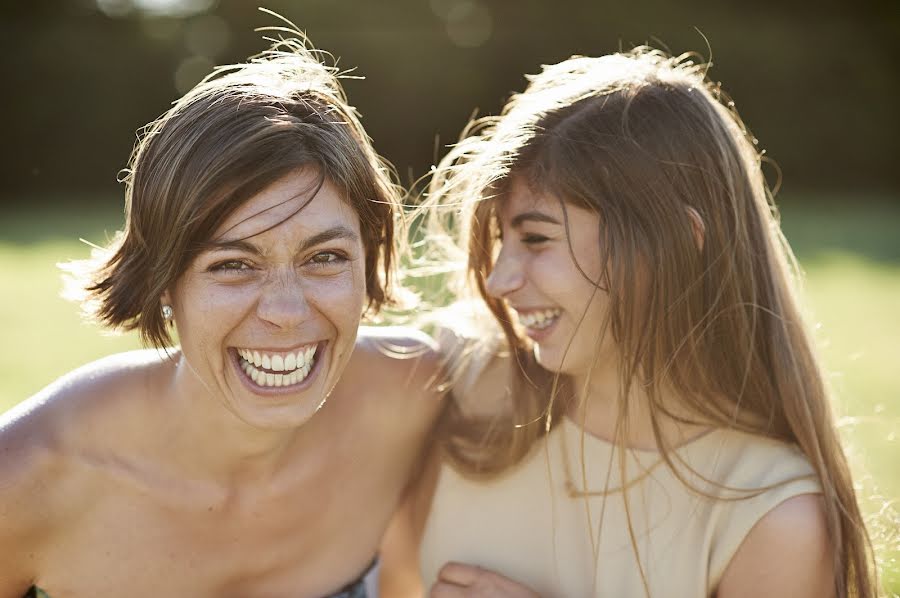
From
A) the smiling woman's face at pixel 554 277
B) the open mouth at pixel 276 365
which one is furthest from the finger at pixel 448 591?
the open mouth at pixel 276 365

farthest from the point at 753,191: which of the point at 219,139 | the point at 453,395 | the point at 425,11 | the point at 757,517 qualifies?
the point at 425,11

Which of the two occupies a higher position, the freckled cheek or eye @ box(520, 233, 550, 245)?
eye @ box(520, 233, 550, 245)

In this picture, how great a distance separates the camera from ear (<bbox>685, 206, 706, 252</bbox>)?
315 centimetres

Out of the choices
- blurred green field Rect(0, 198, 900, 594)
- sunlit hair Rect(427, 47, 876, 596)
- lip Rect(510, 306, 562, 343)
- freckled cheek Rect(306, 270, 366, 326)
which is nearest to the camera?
freckled cheek Rect(306, 270, 366, 326)

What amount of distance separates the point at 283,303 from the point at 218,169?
411 millimetres

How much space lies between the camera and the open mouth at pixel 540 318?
3.22 meters

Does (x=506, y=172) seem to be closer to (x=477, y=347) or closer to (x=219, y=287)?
(x=477, y=347)

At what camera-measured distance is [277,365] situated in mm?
2955

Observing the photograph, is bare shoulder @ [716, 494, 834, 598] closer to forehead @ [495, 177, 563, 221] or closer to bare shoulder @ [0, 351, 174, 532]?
forehead @ [495, 177, 563, 221]

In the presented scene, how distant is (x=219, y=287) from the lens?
284 centimetres

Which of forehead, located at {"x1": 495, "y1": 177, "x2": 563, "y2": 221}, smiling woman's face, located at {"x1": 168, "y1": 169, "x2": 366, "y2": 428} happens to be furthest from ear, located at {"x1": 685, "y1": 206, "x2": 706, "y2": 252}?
smiling woman's face, located at {"x1": 168, "y1": 169, "x2": 366, "y2": 428}

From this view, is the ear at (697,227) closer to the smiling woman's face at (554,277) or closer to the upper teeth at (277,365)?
the smiling woman's face at (554,277)

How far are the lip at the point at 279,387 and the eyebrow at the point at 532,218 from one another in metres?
0.72

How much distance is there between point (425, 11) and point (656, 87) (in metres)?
15.7
